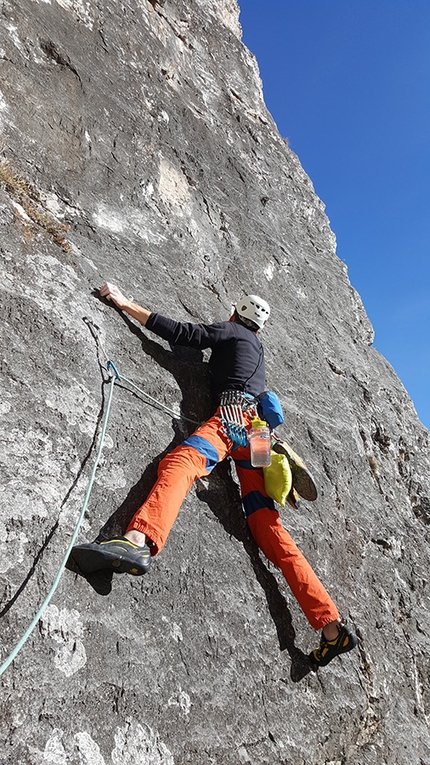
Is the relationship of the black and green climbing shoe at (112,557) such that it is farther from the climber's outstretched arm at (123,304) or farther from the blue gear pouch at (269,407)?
the climber's outstretched arm at (123,304)

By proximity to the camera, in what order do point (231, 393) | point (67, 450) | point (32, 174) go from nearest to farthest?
point (67, 450) < point (231, 393) < point (32, 174)

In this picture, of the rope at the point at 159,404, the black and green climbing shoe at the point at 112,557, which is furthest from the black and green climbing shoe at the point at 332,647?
the rope at the point at 159,404

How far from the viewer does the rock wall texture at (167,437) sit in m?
3.07

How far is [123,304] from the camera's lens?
489 cm

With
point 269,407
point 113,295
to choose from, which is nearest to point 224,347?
point 269,407

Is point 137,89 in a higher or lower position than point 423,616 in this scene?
higher

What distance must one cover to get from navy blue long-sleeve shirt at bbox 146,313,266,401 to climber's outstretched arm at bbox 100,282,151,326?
73 millimetres

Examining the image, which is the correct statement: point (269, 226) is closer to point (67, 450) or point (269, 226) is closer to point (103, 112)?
point (103, 112)

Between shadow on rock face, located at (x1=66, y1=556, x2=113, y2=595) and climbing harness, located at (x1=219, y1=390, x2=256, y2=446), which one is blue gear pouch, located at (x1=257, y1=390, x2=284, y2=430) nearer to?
climbing harness, located at (x1=219, y1=390, x2=256, y2=446)

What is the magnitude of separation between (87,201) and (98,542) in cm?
394

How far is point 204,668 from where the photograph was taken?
136 inches

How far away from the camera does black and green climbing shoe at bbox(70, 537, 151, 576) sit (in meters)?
3.11

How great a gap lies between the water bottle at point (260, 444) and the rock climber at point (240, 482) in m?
0.10

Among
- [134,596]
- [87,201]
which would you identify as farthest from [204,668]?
[87,201]
